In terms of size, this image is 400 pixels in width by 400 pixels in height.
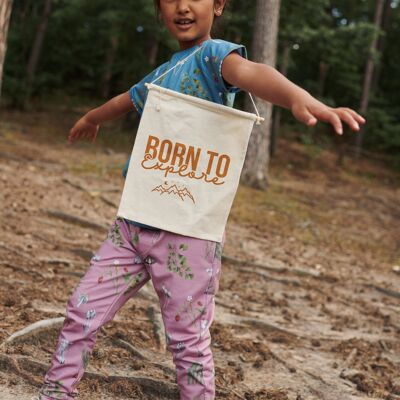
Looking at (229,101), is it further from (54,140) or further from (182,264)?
(54,140)

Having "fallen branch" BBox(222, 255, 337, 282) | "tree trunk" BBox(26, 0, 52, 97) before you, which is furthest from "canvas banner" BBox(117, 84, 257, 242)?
"tree trunk" BBox(26, 0, 52, 97)

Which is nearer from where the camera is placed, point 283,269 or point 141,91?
point 141,91

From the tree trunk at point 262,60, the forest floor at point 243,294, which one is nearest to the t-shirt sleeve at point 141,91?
the forest floor at point 243,294

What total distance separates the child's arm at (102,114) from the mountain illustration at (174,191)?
1.39ft

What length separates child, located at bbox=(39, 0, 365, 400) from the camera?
220 cm

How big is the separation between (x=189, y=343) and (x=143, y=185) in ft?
1.98

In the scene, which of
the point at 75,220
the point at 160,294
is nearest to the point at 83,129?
the point at 160,294

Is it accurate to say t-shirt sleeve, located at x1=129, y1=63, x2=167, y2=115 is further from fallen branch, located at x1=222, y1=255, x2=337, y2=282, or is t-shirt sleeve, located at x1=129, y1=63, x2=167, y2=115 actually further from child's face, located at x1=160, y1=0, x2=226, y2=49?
fallen branch, located at x1=222, y1=255, x2=337, y2=282

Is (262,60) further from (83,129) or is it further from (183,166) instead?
(183,166)

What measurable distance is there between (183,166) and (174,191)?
0.32 feet

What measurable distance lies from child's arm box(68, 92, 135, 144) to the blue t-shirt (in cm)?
17

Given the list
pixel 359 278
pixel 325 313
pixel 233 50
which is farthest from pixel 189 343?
pixel 359 278

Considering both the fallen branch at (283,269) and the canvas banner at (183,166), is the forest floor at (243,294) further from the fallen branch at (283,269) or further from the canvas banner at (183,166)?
the canvas banner at (183,166)

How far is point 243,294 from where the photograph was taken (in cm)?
511
